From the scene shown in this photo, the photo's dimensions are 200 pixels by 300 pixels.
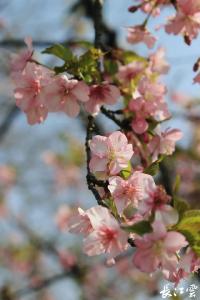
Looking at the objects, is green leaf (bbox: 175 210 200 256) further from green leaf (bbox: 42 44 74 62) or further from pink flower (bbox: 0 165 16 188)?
pink flower (bbox: 0 165 16 188)

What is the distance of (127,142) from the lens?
1.52 m

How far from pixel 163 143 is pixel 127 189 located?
17.9 inches

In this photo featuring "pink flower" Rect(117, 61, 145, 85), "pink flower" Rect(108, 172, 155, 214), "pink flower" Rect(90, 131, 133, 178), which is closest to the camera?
"pink flower" Rect(108, 172, 155, 214)

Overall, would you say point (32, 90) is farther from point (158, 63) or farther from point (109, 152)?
point (158, 63)

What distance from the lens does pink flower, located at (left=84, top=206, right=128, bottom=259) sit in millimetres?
1155

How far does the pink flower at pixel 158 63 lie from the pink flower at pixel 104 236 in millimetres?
904

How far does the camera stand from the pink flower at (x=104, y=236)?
1155 mm

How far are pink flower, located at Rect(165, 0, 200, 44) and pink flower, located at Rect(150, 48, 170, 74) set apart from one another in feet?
0.56

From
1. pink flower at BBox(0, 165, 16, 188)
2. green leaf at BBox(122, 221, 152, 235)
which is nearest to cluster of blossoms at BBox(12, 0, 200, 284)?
green leaf at BBox(122, 221, 152, 235)

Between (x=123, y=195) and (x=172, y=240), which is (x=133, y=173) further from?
(x=172, y=240)

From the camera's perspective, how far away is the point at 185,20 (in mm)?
1775

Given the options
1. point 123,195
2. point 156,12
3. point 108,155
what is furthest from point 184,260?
point 156,12

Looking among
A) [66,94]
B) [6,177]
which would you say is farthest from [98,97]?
[6,177]

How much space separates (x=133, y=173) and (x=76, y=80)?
0.37 m
